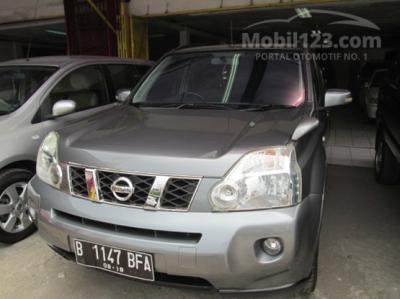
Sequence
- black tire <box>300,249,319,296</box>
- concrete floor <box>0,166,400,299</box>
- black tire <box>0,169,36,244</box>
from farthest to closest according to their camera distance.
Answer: black tire <box>0,169,36,244</box>, concrete floor <box>0,166,400,299</box>, black tire <box>300,249,319,296</box>

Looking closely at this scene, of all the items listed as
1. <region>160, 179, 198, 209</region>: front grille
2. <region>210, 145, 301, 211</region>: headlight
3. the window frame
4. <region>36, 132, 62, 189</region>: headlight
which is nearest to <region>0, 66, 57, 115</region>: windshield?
the window frame

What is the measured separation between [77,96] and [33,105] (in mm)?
613

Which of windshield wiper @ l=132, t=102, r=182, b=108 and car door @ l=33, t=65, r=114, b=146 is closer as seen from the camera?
windshield wiper @ l=132, t=102, r=182, b=108

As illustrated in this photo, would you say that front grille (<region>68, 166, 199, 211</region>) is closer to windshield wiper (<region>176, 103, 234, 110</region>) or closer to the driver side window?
windshield wiper (<region>176, 103, 234, 110</region>)

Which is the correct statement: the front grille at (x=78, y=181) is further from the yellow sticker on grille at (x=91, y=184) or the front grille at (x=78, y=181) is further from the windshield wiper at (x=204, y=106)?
the windshield wiper at (x=204, y=106)

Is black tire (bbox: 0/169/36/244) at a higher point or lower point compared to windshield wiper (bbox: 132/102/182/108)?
lower

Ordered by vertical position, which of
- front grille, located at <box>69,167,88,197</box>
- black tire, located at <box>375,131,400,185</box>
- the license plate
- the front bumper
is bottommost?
black tire, located at <box>375,131,400,185</box>

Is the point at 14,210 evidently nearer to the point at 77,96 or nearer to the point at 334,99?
the point at 77,96

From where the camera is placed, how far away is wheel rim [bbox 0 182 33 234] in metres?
3.03

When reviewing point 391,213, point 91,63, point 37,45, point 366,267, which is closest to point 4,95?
point 91,63

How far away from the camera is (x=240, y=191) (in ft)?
6.01

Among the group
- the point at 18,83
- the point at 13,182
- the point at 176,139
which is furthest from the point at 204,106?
the point at 18,83

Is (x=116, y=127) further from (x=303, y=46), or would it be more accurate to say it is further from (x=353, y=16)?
(x=353, y=16)

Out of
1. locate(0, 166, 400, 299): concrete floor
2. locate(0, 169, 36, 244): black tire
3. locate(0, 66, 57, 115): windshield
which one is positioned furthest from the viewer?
locate(0, 66, 57, 115): windshield
